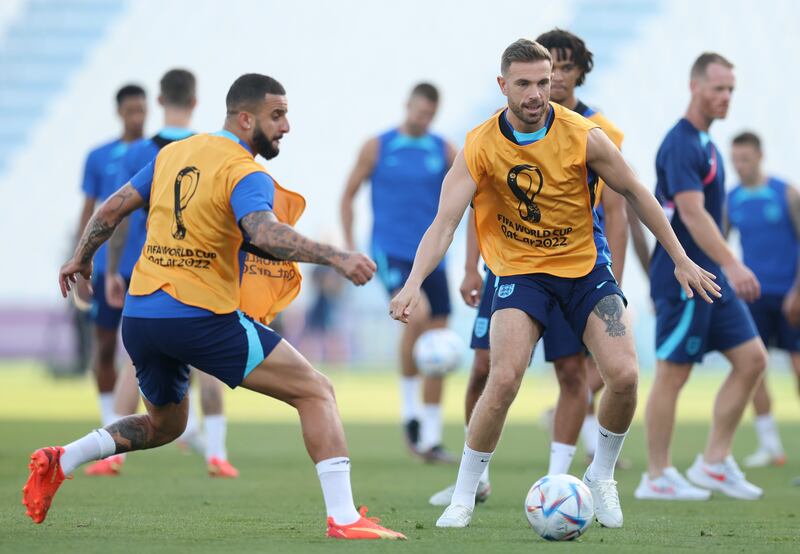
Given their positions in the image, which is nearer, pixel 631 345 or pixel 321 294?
pixel 631 345

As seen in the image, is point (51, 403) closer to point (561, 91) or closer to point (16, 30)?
point (561, 91)

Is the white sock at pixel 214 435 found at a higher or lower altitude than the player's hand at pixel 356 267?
lower

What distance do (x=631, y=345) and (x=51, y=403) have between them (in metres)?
14.0

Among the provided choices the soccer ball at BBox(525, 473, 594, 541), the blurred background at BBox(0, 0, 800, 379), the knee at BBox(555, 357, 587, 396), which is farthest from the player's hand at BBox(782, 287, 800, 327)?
the blurred background at BBox(0, 0, 800, 379)

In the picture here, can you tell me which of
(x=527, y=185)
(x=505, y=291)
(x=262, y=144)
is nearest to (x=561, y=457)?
(x=505, y=291)

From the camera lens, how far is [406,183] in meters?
12.6

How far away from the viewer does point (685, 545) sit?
6.21 metres

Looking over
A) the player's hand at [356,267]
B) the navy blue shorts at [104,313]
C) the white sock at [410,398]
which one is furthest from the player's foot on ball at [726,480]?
the navy blue shorts at [104,313]

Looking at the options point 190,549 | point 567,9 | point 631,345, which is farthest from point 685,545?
point 567,9

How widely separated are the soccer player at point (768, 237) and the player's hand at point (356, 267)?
718 cm

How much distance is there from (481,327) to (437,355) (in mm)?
3335

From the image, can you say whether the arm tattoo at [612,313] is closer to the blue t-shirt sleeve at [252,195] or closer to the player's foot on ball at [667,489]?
the blue t-shirt sleeve at [252,195]

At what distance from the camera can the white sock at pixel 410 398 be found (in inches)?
472

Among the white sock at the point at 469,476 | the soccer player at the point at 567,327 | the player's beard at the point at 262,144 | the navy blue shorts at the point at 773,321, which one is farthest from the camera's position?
the navy blue shorts at the point at 773,321
